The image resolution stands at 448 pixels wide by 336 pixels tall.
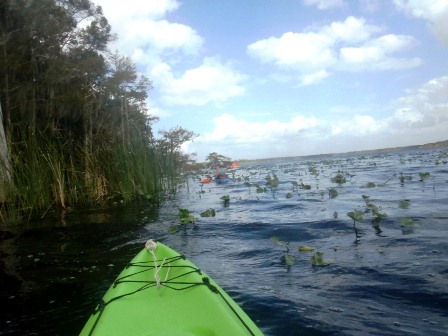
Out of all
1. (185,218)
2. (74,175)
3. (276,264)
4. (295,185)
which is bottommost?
(276,264)

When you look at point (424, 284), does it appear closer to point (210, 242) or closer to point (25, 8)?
point (210, 242)

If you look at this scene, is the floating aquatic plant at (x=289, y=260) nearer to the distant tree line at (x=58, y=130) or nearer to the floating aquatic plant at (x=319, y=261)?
the floating aquatic plant at (x=319, y=261)

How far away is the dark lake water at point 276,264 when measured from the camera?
2.72 meters

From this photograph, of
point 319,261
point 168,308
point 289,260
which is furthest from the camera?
point 289,260

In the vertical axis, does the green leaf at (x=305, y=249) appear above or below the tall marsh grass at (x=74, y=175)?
below

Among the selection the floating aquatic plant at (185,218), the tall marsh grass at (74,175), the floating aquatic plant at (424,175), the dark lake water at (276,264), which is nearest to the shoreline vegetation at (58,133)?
the tall marsh grass at (74,175)

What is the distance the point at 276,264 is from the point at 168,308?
188 cm

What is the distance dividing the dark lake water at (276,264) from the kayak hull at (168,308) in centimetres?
47

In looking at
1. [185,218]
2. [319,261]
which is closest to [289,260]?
[319,261]

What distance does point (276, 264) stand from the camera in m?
4.00

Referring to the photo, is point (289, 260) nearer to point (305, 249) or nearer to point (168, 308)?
point (305, 249)

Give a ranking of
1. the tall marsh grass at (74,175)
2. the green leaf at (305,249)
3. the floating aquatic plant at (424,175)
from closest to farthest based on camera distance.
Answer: the green leaf at (305,249), the tall marsh grass at (74,175), the floating aquatic plant at (424,175)

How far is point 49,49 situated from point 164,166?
16.2 feet

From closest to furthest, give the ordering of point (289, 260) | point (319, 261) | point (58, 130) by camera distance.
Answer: point (319, 261) < point (289, 260) < point (58, 130)
